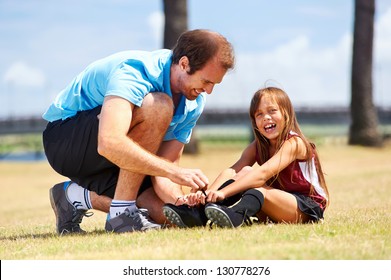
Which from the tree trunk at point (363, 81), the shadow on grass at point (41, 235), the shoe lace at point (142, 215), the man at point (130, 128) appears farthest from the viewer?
the tree trunk at point (363, 81)

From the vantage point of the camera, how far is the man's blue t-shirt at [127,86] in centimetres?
577

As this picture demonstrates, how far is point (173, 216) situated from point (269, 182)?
3.12 feet

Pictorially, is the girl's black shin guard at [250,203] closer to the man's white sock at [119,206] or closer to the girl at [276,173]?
the girl at [276,173]

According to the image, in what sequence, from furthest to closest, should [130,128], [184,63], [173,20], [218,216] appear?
1. [173,20]
2. [130,128]
3. [184,63]
4. [218,216]

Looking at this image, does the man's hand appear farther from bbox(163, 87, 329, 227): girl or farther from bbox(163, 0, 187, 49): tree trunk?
bbox(163, 0, 187, 49): tree trunk

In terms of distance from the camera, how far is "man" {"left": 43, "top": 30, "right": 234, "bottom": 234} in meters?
5.63

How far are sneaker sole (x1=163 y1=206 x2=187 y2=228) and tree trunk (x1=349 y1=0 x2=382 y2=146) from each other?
18.7 m

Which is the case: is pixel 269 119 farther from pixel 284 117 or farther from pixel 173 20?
pixel 173 20

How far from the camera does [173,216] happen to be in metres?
5.88

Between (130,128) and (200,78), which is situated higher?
(200,78)

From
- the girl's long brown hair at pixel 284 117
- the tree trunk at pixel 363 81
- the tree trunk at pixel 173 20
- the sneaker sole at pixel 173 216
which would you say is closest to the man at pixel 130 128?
the sneaker sole at pixel 173 216

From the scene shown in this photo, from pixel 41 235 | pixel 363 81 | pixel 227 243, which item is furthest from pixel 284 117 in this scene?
pixel 363 81

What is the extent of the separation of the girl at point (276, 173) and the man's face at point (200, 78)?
0.58m

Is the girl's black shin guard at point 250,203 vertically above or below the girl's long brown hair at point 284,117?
below
